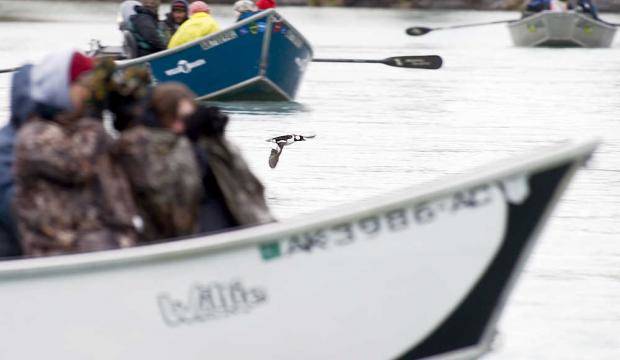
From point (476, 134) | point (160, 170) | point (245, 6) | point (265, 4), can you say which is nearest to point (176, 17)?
point (245, 6)

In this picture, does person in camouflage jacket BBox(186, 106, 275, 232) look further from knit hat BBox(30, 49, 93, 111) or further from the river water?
the river water

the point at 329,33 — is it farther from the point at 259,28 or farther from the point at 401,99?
the point at 259,28

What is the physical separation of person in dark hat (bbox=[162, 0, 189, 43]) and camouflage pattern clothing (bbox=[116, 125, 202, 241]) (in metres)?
12.9

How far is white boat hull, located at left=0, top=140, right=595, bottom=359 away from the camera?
609 cm

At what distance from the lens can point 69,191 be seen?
615 centimetres

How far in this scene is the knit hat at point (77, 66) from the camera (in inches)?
241

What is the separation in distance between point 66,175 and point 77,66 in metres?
0.39

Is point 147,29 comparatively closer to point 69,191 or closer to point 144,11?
point 144,11

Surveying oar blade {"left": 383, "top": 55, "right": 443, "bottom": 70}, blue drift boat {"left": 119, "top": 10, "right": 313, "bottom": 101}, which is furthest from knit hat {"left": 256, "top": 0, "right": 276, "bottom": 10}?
oar blade {"left": 383, "top": 55, "right": 443, "bottom": 70}

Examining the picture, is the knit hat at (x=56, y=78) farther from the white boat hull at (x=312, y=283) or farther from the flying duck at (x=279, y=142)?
the flying duck at (x=279, y=142)

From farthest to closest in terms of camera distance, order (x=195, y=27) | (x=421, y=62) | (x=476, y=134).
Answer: (x=195, y=27) → (x=476, y=134) → (x=421, y=62)

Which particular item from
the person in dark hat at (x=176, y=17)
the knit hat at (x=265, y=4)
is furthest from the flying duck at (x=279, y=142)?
the knit hat at (x=265, y=4)

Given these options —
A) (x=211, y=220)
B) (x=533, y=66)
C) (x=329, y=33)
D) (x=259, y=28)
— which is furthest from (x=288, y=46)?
(x=329, y=33)

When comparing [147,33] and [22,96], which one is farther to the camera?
[147,33]
